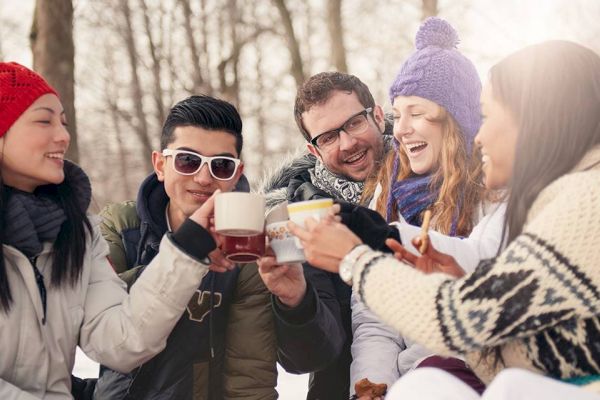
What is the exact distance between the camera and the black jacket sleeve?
251 centimetres

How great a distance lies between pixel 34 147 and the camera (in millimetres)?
2264

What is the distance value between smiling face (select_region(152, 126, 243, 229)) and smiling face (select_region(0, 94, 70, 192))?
1.53 ft

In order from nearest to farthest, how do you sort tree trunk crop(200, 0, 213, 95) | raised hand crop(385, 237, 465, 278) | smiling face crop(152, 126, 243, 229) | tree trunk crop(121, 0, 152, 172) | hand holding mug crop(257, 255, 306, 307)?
→ raised hand crop(385, 237, 465, 278) < hand holding mug crop(257, 255, 306, 307) < smiling face crop(152, 126, 243, 229) < tree trunk crop(121, 0, 152, 172) < tree trunk crop(200, 0, 213, 95)

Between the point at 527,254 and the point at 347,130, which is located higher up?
the point at 347,130

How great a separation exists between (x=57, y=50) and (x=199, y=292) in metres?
4.50

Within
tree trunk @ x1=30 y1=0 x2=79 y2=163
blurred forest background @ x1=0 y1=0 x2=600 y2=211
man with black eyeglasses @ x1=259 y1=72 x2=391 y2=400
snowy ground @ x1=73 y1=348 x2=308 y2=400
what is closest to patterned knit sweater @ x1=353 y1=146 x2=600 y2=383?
man with black eyeglasses @ x1=259 y1=72 x2=391 y2=400

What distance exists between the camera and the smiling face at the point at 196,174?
8.64 feet

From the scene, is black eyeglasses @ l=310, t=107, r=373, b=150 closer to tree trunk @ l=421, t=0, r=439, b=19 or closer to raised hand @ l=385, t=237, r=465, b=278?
raised hand @ l=385, t=237, r=465, b=278

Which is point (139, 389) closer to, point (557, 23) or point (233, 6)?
point (557, 23)

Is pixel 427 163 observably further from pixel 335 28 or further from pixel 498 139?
pixel 335 28

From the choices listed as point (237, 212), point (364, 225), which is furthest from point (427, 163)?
point (237, 212)

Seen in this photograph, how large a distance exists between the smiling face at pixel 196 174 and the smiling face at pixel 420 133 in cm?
77

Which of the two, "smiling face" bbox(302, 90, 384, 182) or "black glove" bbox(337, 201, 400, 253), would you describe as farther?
"smiling face" bbox(302, 90, 384, 182)

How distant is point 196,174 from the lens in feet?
8.55
